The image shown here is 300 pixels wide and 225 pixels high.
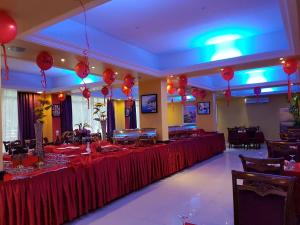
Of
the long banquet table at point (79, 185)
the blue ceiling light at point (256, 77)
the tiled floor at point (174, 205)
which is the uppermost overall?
the blue ceiling light at point (256, 77)

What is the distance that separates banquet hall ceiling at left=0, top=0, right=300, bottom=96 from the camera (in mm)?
3736

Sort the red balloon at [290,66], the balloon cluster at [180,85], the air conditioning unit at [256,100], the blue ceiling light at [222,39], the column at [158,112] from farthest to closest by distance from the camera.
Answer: the air conditioning unit at [256,100] < the column at [158,112] < the balloon cluster at [180,85] < the blue ceiling light at [222,39] < the red balloon at [290,66]

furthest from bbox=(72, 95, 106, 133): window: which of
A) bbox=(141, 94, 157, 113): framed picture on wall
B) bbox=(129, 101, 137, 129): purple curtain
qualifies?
bbox=(141, 94, 157, 113): framed picture on wall

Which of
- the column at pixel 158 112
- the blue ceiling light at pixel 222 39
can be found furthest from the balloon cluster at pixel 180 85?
the blue ceiling light at pixel 222 39

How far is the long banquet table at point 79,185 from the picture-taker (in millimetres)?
2797

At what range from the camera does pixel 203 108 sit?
37.0ft

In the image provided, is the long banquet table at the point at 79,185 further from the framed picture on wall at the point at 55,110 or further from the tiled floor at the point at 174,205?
the framed picture on wall at the point at 55,110

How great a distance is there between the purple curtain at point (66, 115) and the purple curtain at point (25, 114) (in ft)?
4.28

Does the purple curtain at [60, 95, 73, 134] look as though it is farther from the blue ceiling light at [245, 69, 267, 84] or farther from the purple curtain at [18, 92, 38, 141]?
the blue ceiling light at [245, 69, 267, 84]

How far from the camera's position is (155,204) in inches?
160

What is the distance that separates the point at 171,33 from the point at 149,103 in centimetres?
255

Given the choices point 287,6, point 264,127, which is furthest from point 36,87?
point 264,127

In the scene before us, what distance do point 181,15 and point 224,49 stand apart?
2151mm

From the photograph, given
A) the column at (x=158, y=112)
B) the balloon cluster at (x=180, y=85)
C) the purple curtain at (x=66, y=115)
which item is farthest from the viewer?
the purple curtain at (x=66, y=115)
